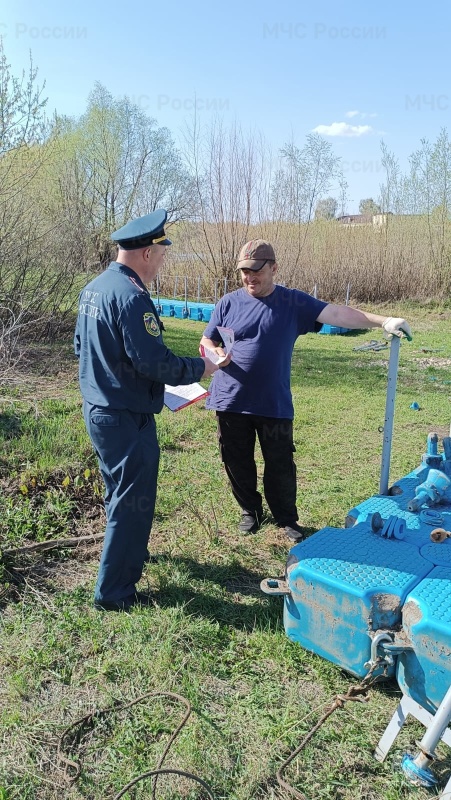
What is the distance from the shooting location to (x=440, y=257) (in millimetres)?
21047

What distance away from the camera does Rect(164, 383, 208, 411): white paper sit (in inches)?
123

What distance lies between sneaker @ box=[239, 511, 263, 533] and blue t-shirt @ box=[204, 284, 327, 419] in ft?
2.68

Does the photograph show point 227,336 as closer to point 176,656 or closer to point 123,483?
point 123,483

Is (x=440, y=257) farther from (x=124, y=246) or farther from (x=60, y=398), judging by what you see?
(x=124, y=246)

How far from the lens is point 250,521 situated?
12.4 feet

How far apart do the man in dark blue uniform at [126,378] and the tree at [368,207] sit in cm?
2278

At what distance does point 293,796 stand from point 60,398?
19.4 ft

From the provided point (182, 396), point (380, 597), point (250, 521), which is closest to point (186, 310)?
point (250, 521)

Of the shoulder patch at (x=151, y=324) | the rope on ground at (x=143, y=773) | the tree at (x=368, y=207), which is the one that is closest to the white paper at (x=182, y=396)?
the shoulder patch at (x=151, y=324)

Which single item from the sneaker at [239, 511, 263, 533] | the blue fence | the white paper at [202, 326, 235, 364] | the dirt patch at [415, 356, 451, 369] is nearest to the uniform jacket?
the white paper at [202, 326, 235, 364]

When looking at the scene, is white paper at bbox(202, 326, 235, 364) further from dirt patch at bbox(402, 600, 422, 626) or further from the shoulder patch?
dirt patch at bbox(402, 600, 422, 626)

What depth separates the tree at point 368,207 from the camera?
924 inches

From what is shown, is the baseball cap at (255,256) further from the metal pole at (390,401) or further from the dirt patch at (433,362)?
the dirt patch at (433,362)

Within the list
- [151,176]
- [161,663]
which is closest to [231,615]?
[161,663]
